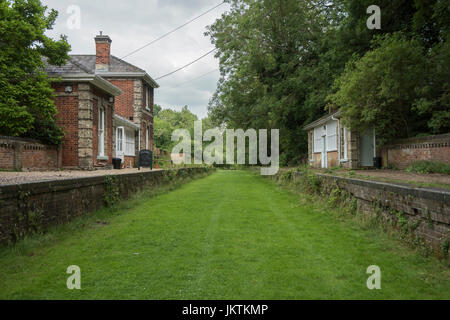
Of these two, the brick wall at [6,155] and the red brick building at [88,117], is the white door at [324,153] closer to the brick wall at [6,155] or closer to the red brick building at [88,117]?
the red brick building at [88,117]

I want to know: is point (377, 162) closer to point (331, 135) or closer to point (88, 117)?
point (331, 135)

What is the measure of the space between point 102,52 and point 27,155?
13.3 m

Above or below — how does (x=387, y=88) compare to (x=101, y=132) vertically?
above

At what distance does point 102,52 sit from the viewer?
74.7 ft

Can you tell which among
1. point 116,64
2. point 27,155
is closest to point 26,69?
point 27,155

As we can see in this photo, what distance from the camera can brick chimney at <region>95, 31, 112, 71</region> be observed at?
22094 millimetres

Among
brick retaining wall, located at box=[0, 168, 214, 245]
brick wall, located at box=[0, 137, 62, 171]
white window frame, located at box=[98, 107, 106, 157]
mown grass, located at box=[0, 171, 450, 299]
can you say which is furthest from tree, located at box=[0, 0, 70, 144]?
mown grass, located at box=[0, 171, 450, 299]

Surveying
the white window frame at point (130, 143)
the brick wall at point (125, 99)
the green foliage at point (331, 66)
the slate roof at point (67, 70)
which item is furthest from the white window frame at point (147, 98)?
the slate roof at point (67, 70)

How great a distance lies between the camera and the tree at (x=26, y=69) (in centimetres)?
1159

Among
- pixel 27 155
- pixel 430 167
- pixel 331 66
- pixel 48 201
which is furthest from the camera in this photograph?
pixel 331 66
